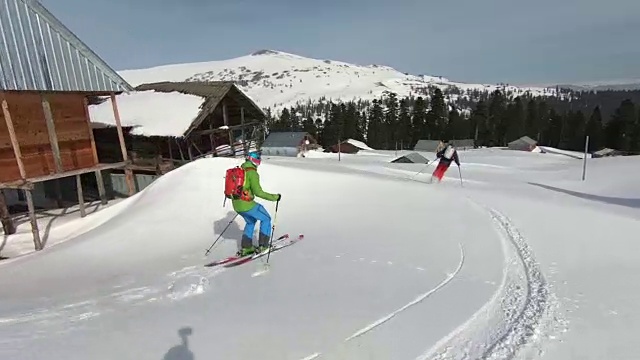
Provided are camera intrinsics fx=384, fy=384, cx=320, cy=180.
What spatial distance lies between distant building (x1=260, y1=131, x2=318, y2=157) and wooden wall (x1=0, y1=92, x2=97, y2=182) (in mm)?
40432

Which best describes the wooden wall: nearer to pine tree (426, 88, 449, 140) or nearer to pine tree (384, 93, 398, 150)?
pine tree (384, 93, 398, 150)

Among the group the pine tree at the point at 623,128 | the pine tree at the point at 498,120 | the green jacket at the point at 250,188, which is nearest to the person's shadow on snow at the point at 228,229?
the green jacket at the point at 250,188

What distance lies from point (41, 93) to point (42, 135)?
5.40 ft

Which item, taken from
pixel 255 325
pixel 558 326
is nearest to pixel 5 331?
pixel 255 325

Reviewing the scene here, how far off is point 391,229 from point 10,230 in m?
13.4

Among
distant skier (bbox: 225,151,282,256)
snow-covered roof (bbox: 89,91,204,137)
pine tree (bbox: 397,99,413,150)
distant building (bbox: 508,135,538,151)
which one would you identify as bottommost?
distant building (bbox: 508,135,538,151)

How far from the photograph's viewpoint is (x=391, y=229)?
28.6 ft

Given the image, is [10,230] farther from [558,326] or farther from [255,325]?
[558,326]

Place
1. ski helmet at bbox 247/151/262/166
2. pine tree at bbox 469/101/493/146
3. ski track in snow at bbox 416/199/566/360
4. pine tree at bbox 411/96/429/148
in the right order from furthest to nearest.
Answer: pine tree at bbox 469/101/493/146, pine tree at bbox 411/96/429/148, ski helmet at bbox 247/151/262/166, ski track in snow at bbox 416/199/566/360

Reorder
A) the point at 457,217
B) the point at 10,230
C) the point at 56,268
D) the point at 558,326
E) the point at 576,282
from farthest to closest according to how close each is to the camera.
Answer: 1. the point at 10,230
2. the point at 457,217
3. the point at 56,268
4. the point at 576,282
5. the point at 558,326

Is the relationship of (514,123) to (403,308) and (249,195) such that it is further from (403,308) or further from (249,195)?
(403,308)

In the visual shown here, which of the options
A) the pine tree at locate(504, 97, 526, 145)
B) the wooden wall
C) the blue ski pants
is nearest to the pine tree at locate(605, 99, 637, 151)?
the pine tree at locate(504, 97, 526, 145)

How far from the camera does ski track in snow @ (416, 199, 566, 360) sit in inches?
152

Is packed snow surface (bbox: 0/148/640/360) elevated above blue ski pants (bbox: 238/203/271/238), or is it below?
below
